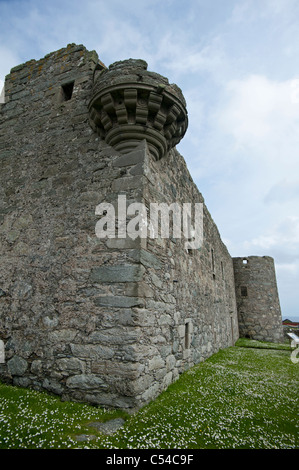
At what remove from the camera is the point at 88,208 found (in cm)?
394

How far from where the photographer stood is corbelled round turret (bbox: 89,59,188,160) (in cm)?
367

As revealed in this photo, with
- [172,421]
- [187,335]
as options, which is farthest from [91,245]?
[187,335]

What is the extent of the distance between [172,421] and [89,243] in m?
2.35

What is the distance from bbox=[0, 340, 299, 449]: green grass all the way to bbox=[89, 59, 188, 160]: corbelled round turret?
345 cm

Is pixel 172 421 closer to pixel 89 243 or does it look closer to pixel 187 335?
pixel 89 243

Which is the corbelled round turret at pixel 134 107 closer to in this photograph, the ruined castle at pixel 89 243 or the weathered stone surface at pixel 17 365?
the ruined castle at pixel 89 243

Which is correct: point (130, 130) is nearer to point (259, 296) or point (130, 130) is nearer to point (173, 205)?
point (173, 205)

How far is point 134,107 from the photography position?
12.3ft

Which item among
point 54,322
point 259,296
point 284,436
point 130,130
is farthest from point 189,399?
point 259,296

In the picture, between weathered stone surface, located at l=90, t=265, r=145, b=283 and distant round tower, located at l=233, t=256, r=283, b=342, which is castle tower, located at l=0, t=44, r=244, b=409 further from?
distant round tower, located at l=233, t=256, r=283, b=342

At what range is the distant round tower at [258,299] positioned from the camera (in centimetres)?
1591

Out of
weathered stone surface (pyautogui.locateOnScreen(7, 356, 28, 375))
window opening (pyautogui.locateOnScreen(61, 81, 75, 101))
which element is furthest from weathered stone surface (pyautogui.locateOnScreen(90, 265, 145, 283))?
window opening (pyautogui.locateOnScreen(61, 81, 75, 101))

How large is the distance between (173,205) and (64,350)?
3.05 meters

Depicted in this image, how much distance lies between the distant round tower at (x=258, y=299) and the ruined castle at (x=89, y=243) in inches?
479
